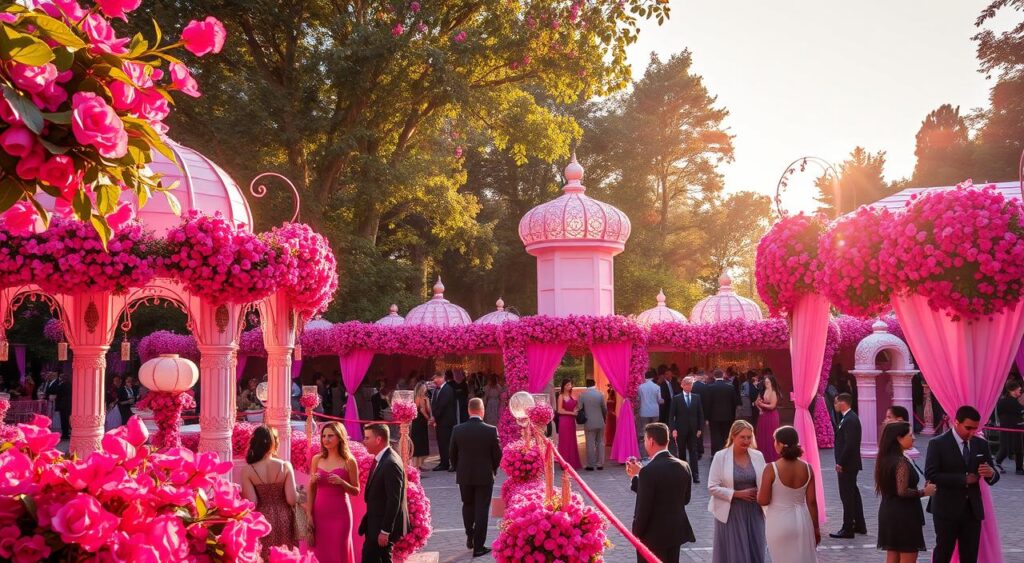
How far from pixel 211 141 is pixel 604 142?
23.4 meters

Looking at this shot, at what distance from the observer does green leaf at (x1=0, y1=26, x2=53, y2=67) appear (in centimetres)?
198

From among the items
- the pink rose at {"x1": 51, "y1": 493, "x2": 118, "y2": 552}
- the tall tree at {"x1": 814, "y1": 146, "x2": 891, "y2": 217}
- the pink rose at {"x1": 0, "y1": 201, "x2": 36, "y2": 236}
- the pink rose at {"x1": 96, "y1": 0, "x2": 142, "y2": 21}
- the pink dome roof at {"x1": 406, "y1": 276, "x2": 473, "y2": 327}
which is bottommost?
the pink rose at {"x1": 51, "y1": 493, "x2": 118, "y2": 552}

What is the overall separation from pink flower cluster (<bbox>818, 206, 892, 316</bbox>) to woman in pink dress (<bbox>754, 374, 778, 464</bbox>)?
6101 millimetres

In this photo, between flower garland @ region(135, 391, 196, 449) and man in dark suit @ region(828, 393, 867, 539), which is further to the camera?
flower garland @ region(135, 391, 196, 449)

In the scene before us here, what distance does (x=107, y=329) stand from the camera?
903 cm

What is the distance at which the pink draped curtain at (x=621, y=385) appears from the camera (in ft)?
57.1

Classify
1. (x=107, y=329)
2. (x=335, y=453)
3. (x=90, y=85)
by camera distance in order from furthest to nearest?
(x=107, y=329) → (x=335, y=453) → (x=90, y=85)

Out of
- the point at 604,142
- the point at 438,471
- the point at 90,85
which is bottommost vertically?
the point at 438,471

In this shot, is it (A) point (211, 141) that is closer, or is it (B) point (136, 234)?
(B) point (136, 234)

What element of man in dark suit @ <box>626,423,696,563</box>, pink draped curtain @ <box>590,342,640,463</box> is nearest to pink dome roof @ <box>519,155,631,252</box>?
pink draped curtain @ <box>590,342,640,463</box>

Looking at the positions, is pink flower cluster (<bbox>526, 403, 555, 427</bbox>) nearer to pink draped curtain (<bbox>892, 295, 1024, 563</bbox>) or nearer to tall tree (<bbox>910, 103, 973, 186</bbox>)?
pink draped curtain (<bbox>892, 295, 1024, 563</bbox>)

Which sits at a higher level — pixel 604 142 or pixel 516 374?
pixel 604 142

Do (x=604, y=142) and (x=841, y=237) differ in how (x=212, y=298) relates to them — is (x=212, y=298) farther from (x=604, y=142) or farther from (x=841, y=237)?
(x=604, y=142)

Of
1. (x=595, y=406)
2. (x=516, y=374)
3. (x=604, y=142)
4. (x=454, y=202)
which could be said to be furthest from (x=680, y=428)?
(x=604, y=142)
